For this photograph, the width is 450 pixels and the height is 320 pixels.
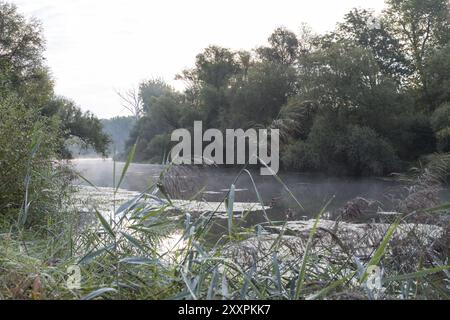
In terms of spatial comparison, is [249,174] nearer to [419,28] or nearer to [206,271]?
[206,271]

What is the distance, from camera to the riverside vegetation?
9.63 ft

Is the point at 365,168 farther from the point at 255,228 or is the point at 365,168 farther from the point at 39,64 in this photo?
the point at 255,228

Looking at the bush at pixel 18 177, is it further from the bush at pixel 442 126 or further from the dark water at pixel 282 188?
the bush at pixel 442 126

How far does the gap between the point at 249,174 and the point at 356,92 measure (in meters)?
29.4

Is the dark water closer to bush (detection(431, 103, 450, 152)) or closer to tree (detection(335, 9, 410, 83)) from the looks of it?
bush (detection(431, 103, 450, 152))

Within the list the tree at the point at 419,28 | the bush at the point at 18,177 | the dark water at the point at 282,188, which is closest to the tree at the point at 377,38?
the tree at the point at 419,28

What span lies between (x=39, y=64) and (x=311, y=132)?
15371 mm

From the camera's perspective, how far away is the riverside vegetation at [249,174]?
9.63 ft

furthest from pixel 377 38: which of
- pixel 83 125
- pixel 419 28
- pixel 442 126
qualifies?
pixel 83 125

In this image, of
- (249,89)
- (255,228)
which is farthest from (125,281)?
(249,89)

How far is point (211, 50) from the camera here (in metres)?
51.2

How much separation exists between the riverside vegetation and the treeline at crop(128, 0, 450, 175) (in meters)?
0.10

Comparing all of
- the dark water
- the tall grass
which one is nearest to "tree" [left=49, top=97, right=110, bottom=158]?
the dark water

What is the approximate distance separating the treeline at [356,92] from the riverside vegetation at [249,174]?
0.33ft
